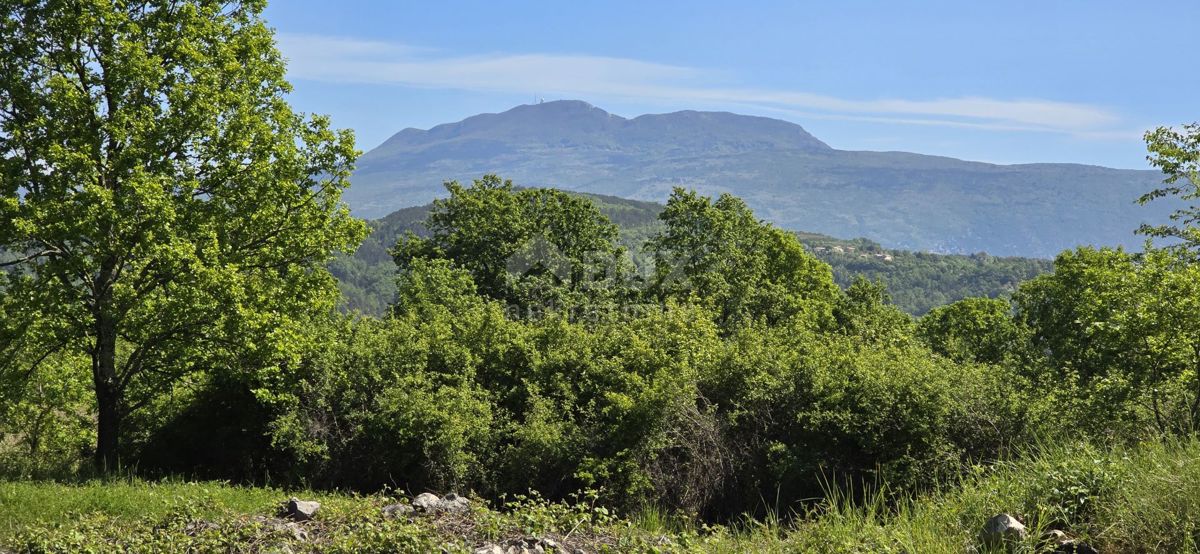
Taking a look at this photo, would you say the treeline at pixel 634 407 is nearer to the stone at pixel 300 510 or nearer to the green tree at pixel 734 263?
the stone at pixel 300 510

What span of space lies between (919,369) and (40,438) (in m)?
21.2

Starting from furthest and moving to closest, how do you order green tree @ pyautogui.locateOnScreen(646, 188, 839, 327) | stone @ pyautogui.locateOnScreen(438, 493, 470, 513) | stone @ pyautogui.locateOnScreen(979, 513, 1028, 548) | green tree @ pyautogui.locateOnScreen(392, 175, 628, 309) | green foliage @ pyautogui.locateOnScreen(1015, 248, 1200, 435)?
green tree @ pyautogui.locateOnScreen(392, 175, 628, 309)
green tree @ pyautogui.locateOnScreen(646, 188, 839, 327)
green foliage @ pyautogui.locateOnScreen(1015, 248, 1200, 435)
stone @ pyautogui.locateOnScreen(438, 493, 470, 513)
stone @ pyautogui.locateOnScreen(979, 513, 1028, 548)

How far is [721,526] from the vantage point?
30.8ft

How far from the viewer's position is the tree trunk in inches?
610

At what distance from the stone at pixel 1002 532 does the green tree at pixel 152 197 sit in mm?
12243

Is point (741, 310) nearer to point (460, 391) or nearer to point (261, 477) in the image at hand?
point (460, 391)

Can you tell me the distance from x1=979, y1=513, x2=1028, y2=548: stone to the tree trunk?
15.2m


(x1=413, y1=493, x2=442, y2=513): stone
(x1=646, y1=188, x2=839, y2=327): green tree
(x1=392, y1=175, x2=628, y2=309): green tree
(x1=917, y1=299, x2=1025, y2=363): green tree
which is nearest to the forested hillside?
(x1=413, y1=493, x2=442, y2=513): stone

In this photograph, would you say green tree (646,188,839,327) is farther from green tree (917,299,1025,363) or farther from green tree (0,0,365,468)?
green tree (0,0,365,468)

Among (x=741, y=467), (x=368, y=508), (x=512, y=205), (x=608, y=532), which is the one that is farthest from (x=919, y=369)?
(x=512, y=205)

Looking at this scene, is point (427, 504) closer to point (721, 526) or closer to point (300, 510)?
point (300, 510)

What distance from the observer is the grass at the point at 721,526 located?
6730 mm

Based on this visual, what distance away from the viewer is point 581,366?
1784 centimetres

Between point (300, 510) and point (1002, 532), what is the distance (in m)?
7.88
